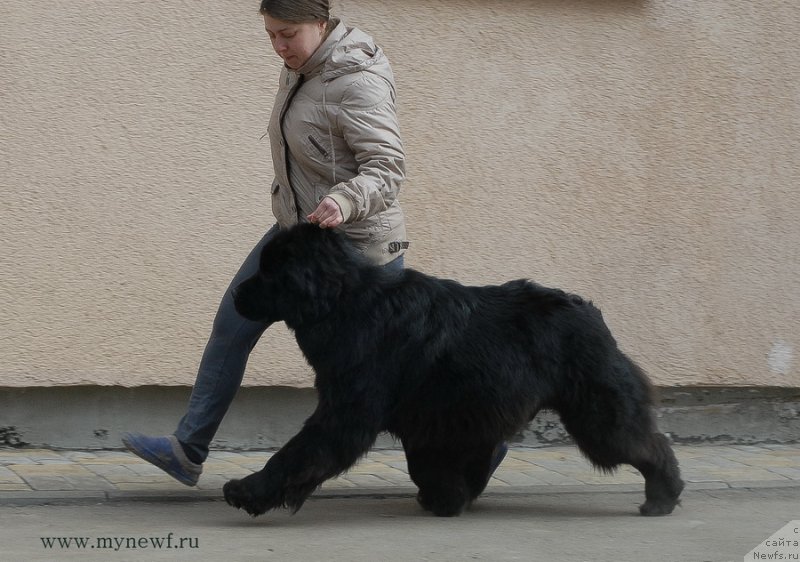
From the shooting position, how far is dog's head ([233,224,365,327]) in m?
4.54

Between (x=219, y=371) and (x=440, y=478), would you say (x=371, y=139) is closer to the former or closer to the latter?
(x=219, y=371)

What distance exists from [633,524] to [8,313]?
10.5 ft

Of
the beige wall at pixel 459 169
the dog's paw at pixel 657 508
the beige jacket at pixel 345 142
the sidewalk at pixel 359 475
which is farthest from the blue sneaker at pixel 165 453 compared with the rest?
the dog's paw at pixel 657 508

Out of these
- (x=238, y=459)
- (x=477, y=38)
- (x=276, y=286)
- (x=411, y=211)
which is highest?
(x=477, y=38)

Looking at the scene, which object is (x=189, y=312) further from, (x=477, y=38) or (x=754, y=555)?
(x=754, y=555)

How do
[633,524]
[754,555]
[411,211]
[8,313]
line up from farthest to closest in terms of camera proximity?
1. [411,211]
2. [8,313]
3. [633,524]
4. [754,555]

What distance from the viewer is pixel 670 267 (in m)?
6.90

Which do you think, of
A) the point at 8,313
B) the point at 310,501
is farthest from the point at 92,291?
the point at 310,501

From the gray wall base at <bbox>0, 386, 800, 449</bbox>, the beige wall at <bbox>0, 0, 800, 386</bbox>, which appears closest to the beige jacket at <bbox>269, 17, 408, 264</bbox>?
the beige wall at <bbox>0, 0, 800, 386</bbox>

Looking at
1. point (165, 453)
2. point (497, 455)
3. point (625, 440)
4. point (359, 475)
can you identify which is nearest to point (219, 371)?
point (165, 453)

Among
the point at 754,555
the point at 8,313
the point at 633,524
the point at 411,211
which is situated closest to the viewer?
the point at 754,555

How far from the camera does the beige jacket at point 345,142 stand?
15.2ft

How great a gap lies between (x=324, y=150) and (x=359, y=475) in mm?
1870

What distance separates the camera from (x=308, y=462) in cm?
455
